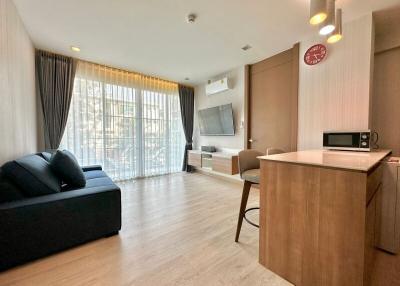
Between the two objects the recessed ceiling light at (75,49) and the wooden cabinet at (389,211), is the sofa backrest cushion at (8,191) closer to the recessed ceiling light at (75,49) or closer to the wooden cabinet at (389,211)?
the recessed ceiling light at (75,49)

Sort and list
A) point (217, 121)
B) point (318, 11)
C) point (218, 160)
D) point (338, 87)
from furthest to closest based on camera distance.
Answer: point (217, 121), point (218, 160), point (338, 87), point (318, 11)

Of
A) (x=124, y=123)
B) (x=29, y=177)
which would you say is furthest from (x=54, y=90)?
(x=29, y=177)

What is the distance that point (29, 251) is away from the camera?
153 cm

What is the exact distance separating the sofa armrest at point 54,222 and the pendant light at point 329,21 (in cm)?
246

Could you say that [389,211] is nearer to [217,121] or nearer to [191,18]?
[191,18]

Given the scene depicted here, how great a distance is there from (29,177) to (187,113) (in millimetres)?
4009

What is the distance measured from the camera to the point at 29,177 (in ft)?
5.49

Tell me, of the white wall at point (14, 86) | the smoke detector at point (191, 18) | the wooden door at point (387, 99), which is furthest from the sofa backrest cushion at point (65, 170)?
the wooden door at point (387, 99)

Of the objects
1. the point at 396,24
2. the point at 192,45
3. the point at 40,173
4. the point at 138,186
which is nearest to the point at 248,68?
the point at 192,45

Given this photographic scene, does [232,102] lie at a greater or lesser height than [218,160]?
greater

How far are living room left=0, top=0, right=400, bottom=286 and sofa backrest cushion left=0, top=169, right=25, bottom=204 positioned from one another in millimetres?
13

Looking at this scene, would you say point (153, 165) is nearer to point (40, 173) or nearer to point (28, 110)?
point (28, 110)

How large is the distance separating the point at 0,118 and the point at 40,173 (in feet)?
2.10

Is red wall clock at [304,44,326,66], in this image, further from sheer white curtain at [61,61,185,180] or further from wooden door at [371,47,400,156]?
sheer white curtain at [61,61,185,180]
